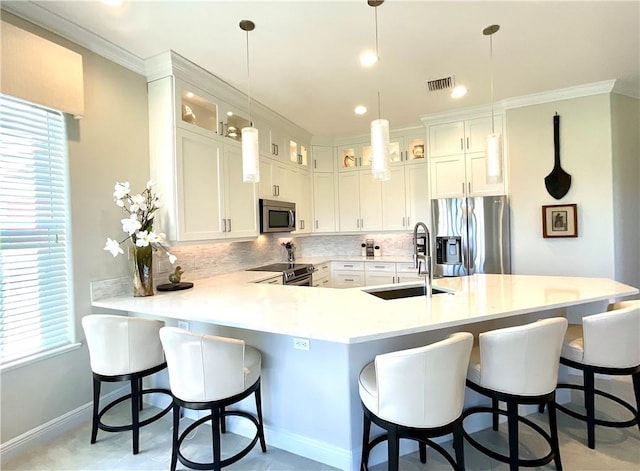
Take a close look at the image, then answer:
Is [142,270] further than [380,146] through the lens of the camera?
Yes

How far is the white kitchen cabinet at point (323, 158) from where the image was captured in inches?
205

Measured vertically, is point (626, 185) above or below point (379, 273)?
above

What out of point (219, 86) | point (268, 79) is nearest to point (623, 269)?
point (268, 79)

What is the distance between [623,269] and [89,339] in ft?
16.4

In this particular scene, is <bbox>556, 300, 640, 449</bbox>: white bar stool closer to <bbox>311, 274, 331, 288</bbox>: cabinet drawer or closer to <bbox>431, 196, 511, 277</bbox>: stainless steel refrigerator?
<bbox>431, 196, 511, 277</bbox>: stainless steel refrigerator

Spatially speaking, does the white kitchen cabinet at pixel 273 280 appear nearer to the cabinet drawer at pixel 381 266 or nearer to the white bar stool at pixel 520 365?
the cabinet drawer at pixel 381 266

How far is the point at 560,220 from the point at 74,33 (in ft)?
15.8

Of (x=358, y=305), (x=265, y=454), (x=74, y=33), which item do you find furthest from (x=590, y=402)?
(x=74, y=33)

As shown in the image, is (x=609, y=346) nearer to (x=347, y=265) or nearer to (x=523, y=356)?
(x=523, y=356)

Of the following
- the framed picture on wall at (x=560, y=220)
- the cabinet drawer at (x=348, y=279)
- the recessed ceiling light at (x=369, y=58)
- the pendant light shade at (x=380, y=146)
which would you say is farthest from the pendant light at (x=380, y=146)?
the cabinet drawer at (x=348, y=279)

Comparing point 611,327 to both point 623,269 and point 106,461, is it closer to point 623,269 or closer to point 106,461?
point 623,269

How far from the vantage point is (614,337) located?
1837mm

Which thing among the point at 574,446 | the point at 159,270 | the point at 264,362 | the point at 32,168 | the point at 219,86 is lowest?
the point at 574,446

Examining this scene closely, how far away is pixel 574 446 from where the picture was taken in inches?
78.4
